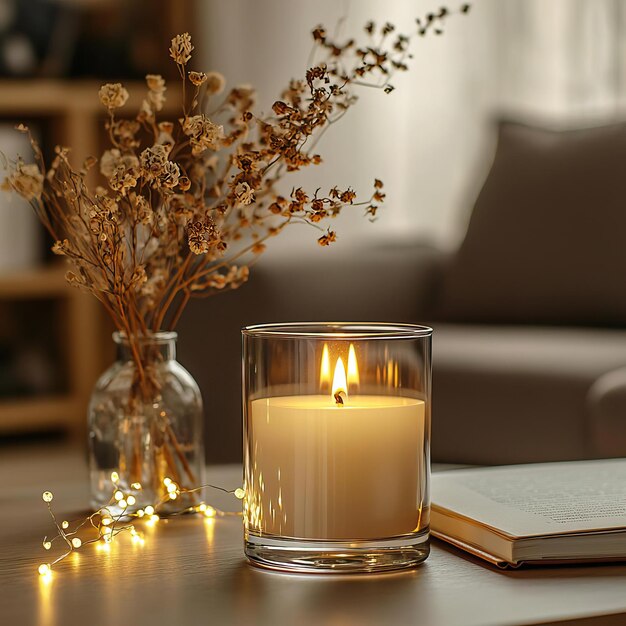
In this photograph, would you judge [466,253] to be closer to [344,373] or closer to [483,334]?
[483,334]

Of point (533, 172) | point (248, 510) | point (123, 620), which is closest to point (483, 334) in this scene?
point (533, 172)

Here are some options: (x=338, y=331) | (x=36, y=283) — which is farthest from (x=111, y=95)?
(x=36, y=283)

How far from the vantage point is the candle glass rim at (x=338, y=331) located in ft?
2.52

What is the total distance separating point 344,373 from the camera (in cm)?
78

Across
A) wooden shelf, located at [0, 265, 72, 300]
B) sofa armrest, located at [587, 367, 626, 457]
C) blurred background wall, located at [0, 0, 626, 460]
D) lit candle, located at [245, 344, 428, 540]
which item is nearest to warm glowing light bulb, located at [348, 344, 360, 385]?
lit candle, located at [245, 344, 428, 540]

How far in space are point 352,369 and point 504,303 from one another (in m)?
1.72

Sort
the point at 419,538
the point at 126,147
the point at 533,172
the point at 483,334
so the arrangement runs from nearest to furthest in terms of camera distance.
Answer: the point at 419,538
the point at 126,147
the point at 483,334
the point at 533,172

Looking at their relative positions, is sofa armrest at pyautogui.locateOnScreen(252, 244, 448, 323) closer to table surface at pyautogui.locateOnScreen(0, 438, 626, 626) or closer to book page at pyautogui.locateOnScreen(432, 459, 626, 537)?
book page at pyautogui.locateOnScreen(432, 459, 626, 537)

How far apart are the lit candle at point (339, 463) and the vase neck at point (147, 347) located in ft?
0.73

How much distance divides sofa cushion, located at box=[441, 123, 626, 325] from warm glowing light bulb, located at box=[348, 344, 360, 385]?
1.63m

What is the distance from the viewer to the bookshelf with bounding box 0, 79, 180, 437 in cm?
335

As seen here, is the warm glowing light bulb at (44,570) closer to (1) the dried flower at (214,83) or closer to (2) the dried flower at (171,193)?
(2) the dried flower at (171,193)

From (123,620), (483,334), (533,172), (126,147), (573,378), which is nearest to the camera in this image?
(123,620)

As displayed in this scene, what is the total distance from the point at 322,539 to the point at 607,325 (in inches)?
67.7
